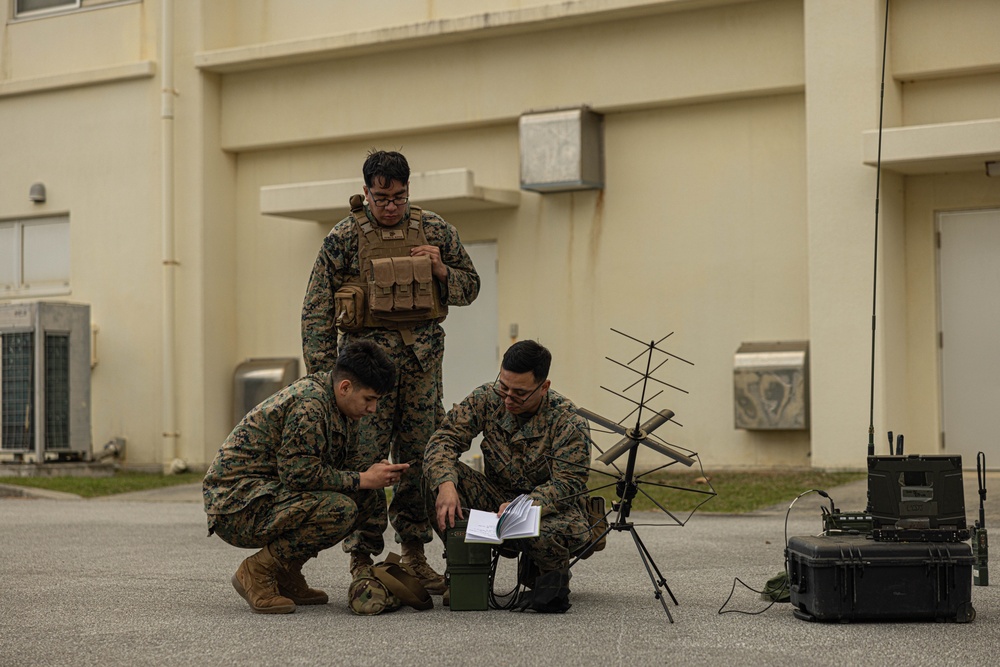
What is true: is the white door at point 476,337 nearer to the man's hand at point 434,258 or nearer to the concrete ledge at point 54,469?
the concrete ledge at point 54,469

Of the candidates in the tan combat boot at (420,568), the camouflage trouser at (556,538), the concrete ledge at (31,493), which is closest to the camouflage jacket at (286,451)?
the camouflage trouser at (556,538)

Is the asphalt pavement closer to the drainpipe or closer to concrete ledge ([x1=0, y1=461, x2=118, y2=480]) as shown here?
concrete ledge ([x1=0, y1=461, x2=118, y2=480])

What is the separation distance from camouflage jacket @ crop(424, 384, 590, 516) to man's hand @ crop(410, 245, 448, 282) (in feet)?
2.15

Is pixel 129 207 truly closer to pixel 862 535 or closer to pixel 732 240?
pixel 732 240

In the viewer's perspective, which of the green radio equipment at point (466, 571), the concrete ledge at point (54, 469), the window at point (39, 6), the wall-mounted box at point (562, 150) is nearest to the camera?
the green radio equipment at point (466, 571)

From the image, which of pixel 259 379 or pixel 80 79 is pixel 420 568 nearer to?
pixel 259 379

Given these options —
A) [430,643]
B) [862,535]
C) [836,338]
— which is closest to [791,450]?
[836,338]

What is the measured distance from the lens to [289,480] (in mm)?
6195

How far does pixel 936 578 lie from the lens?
573 centimetres

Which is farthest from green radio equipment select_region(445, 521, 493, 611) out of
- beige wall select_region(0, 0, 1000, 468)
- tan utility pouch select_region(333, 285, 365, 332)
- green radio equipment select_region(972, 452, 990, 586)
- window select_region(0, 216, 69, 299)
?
window select_region(0, 216, 69, 299)

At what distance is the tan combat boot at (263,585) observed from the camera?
6230mm

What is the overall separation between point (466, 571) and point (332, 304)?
5.32 feet

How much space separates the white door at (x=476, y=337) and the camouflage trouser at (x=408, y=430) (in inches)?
363

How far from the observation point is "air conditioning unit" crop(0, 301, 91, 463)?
16922 mm
